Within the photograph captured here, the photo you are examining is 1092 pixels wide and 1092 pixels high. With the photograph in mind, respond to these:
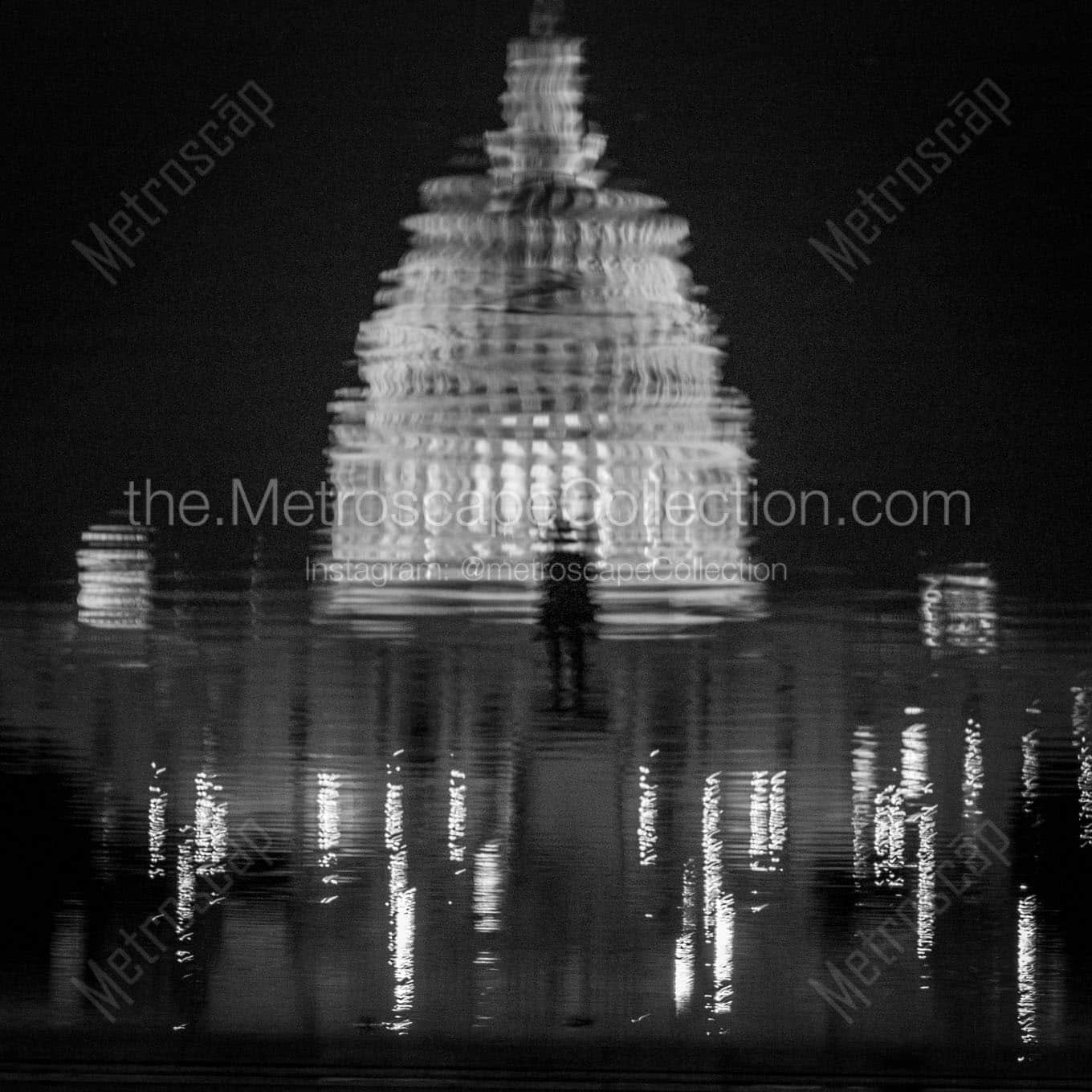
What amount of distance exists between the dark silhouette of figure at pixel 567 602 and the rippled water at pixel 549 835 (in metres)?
0.04

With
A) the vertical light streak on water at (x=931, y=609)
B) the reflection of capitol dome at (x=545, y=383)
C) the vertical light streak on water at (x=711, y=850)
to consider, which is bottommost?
the vertical light streak on water at (x=711, y=850)

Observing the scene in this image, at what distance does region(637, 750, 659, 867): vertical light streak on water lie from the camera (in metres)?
2.07

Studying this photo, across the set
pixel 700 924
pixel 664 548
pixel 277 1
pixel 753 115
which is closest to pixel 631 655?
pixel 664 548

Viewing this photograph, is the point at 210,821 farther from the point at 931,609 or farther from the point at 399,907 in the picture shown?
the point at 931,609

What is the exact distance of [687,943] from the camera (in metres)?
2.07

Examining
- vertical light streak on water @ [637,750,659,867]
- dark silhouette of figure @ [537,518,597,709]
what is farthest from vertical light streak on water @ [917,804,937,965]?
dark silhouette of figure @ [537,518,597,709]

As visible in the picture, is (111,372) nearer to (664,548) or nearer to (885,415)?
(664,548)

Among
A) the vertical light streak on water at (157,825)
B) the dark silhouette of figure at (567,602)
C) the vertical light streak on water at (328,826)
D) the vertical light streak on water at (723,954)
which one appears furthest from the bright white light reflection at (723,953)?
the vertical light streak on water at (157,825)

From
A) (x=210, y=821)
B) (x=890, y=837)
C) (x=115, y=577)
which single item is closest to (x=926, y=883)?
(x=890, y=837)

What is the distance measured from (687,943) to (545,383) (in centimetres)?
106

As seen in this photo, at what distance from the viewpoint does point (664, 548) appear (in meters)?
2.05

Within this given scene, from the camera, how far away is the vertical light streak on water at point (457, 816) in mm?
2076

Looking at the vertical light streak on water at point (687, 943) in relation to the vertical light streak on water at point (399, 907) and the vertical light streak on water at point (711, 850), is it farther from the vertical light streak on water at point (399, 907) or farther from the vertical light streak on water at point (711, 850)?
the vertical light streak on water at point (399, 907)

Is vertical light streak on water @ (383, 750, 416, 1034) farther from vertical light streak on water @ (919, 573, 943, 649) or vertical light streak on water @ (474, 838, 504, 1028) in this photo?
vertical light streak on water @ (919, 573, 943, 649)
